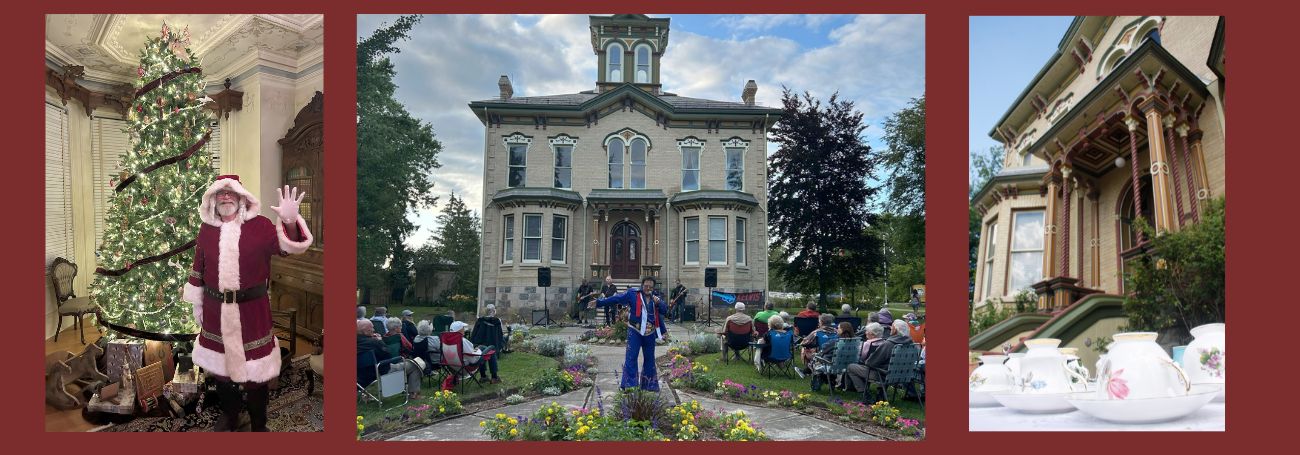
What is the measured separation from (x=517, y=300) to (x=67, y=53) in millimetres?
4370

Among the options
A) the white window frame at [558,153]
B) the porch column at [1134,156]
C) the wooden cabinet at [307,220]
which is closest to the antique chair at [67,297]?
the wooden cabinet at [307,220]

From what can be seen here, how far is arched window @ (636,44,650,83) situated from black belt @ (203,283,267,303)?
328 cm

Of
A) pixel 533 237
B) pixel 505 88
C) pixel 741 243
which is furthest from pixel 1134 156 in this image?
pixel 505 88

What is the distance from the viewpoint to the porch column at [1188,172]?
17.7 feet

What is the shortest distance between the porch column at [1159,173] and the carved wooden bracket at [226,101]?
23.4ft

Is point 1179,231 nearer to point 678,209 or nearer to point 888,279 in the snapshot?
point 888,279

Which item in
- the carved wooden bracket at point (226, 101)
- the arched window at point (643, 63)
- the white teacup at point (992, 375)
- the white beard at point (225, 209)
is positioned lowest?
the white teacup at point (992, 375)

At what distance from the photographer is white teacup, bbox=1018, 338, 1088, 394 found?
5.26 m

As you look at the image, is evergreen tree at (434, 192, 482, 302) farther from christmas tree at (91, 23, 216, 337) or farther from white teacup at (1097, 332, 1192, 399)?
white teacup at (1097, 332, 1192, 399)

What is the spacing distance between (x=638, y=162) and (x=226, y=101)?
3.53m

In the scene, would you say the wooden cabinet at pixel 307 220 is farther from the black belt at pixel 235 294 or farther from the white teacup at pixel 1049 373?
the white teacup at pixel 1049 373

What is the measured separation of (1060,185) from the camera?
6.08 metres

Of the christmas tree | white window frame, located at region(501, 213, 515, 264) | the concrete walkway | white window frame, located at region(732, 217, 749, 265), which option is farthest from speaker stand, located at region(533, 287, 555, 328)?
the christmas tree

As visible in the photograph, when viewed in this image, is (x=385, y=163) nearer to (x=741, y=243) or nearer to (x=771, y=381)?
(x=741, y=243)
